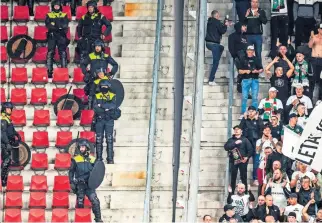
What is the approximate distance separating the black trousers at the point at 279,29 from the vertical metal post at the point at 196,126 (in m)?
1.63

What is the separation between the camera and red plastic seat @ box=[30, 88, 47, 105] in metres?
32.7

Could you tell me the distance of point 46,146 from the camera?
31953mm

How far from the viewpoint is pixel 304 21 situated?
32.8 metres

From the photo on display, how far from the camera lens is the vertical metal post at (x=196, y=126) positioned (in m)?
29.2

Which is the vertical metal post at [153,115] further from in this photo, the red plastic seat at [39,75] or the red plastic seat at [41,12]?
the red plastic seat at [41,12]

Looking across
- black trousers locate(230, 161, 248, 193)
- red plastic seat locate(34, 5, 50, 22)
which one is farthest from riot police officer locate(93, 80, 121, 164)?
red plastic seat locate(34, 5, 50, 22)

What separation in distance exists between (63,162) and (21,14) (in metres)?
3.86

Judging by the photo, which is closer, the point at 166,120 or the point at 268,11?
the point at 166,120

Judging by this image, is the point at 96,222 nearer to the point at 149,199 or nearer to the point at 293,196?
the point at 149,199

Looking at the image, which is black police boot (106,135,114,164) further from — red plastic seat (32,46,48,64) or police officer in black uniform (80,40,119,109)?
red plastic seat (32,46,48,64)

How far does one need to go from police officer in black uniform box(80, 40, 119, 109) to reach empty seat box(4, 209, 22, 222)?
259 centimetres

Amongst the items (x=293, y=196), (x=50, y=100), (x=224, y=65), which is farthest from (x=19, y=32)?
(x=293, y=196)

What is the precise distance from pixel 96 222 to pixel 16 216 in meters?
1.43

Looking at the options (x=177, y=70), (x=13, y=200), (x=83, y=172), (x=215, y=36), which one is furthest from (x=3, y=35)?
(x=177, y=70)
